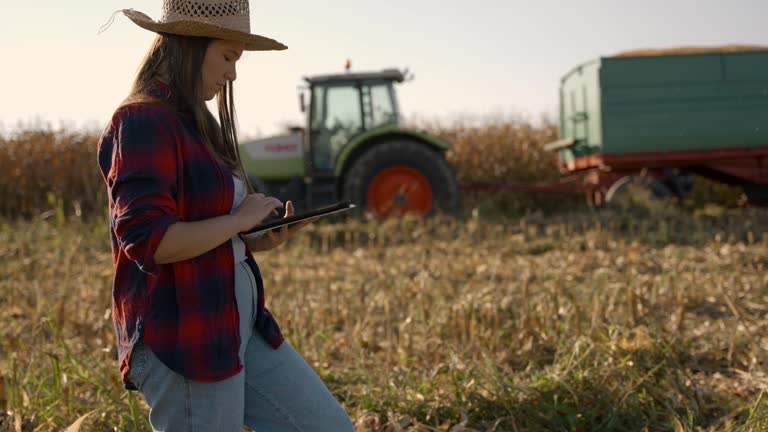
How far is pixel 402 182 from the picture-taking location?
9648 mm

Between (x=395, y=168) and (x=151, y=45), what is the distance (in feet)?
25.9

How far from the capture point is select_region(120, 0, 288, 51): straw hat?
5.41ft

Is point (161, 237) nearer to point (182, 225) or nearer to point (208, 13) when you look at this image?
point (182, 225)

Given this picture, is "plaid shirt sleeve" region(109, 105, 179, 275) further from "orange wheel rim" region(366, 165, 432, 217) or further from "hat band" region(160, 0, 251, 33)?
"orange wheel rim" region(366, 165, 432, 217)

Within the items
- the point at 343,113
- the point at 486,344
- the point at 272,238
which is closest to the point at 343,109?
the point at 343,113

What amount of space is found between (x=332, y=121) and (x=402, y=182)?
110 centimetres

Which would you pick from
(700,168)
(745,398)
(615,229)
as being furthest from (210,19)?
(700,168)

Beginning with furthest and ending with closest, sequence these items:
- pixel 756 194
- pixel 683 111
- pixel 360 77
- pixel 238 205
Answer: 1. pixel 756 194
2. pixel 360 77
3. pixel 683 111
4. pixel 238 205

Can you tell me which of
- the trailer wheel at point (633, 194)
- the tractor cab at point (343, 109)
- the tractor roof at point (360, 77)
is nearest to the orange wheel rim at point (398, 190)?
the tractor cab at point (343, 109)

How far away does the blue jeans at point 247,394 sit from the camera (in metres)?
1.61

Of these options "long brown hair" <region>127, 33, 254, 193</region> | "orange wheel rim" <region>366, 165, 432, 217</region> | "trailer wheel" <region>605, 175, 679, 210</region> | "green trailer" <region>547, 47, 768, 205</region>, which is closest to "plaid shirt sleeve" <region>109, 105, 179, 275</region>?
"long brown hair" <region>127, 33, 254, 193</region>

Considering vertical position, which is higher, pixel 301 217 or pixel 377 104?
pixel 377 104

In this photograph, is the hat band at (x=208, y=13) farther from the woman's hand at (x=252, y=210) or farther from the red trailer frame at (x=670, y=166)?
the red trailer frame at (x=670, y=166)

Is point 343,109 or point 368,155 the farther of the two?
point 343,109
